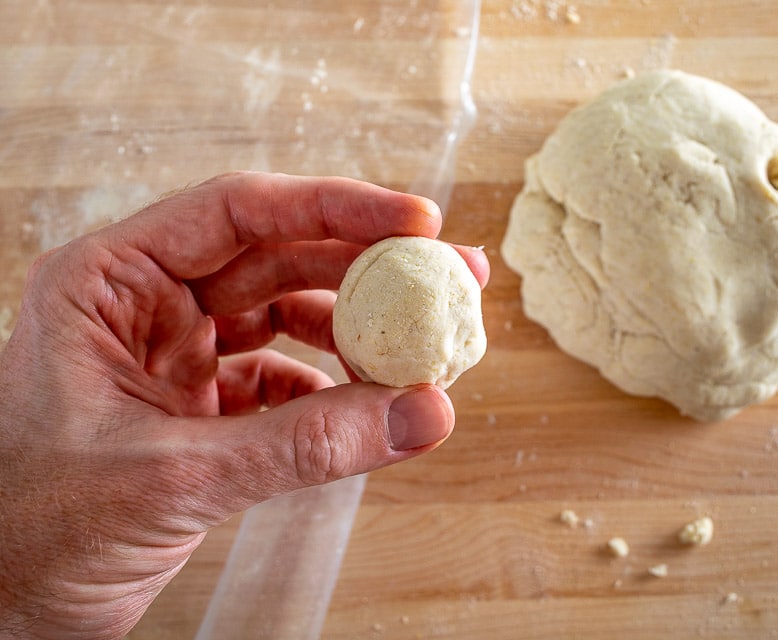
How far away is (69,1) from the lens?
6.66ft

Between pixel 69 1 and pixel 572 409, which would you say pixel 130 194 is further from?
pixel 572 409

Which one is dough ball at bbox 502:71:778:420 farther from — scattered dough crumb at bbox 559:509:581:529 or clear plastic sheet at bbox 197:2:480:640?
clear plastic sheet at bbox 197:2:480:640

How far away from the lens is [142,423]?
40.6 inches

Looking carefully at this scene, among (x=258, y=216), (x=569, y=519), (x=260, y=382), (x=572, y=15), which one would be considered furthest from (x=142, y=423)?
(x=572, y=15)

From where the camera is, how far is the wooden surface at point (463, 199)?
1638 millimetres

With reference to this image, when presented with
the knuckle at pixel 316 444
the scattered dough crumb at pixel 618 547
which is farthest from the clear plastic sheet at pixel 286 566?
the knuckle at pixel 316 444

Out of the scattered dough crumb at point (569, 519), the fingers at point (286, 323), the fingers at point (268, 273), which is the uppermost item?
the fingers at point (268, 273)

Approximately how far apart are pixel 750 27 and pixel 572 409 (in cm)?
121

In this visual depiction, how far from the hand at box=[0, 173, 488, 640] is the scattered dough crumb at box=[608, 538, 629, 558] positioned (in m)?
0.80

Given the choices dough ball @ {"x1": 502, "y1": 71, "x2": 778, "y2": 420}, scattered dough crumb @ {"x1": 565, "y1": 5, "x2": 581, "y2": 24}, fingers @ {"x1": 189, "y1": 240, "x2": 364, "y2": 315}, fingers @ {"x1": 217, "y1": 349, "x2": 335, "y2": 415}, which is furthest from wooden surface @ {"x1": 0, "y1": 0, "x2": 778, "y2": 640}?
fingers @ {"x1": 189, "y1": 240, "x2": 364, "y2": 315}

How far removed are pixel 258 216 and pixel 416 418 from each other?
45 centimetres

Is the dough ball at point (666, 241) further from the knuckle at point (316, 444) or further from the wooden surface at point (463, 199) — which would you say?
the knuckle at point (316, 444)

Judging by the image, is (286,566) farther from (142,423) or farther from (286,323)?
(142,423)

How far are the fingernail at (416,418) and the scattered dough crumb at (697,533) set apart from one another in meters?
0.93
